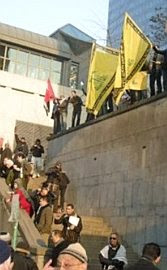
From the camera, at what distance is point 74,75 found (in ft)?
126

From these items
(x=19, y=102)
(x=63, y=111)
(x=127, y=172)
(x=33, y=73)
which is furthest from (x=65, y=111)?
(x=33, y=73)

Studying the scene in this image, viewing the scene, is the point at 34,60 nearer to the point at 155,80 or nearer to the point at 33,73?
the point at 33,73

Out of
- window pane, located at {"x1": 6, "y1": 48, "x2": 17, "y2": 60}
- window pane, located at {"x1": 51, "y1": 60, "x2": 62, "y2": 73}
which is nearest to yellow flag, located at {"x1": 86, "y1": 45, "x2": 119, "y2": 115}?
window pane, located at {"x1": 6, "y1": 48, "x2": 17, "y2": 60}

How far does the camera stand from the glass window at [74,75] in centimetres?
3800

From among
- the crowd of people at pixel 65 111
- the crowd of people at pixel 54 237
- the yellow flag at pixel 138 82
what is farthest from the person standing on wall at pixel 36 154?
the yellow flag at pixel 138 82

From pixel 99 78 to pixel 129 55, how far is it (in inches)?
91.3

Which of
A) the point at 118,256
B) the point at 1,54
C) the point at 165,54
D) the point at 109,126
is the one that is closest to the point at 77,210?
the point at 109,126

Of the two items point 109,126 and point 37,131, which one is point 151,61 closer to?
point 109,126

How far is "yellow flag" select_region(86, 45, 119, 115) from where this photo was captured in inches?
822

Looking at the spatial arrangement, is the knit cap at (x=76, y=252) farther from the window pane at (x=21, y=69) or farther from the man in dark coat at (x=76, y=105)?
the window pane at (x=21, y=69)

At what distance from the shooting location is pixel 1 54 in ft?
119

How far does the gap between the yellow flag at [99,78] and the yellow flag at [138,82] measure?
1.77 m

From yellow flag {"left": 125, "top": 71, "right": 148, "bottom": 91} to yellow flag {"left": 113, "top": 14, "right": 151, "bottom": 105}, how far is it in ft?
0.38

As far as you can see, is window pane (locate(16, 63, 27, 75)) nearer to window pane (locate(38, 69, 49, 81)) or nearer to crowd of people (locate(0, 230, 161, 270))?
window pane (locate(38, 69, 49, 81))
